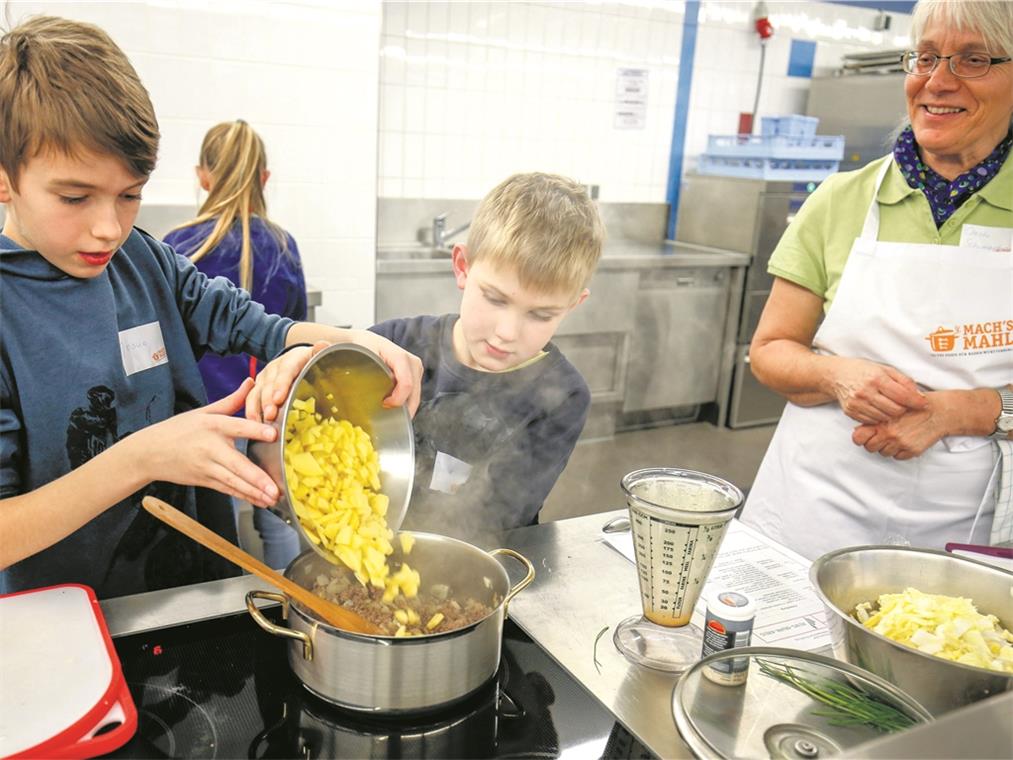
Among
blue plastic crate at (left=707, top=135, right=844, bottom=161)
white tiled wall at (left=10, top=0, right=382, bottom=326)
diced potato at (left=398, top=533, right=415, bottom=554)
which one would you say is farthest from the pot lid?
blue plastic crate at (left=707, top=135, right=844, bottom=161)

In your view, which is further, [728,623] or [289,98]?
[289,98]

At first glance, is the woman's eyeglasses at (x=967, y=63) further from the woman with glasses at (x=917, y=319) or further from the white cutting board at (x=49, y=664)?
the white cutting board at (x=49, y=664)

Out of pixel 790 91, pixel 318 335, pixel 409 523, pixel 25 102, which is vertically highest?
pixel 790 91

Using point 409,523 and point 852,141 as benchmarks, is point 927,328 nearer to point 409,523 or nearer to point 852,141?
point 409,523

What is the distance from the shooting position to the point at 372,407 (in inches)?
40.6

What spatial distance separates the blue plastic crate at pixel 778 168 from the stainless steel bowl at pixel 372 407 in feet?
10.5

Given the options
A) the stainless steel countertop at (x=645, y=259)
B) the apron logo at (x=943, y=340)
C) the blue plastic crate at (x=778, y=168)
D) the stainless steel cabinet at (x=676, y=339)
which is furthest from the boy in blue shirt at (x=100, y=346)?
the blue plastic crate at (x=778, y=168)

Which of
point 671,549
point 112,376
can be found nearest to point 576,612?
point 671,549

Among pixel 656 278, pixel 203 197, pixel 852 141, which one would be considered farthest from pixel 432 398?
pixel 852 141

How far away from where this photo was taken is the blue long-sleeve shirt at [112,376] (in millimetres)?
996

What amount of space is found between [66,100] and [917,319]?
140 centimetres

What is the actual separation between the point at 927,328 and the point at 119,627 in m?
1.39

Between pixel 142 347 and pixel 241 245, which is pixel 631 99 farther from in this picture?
pixel 142 347

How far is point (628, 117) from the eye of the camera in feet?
11.0
